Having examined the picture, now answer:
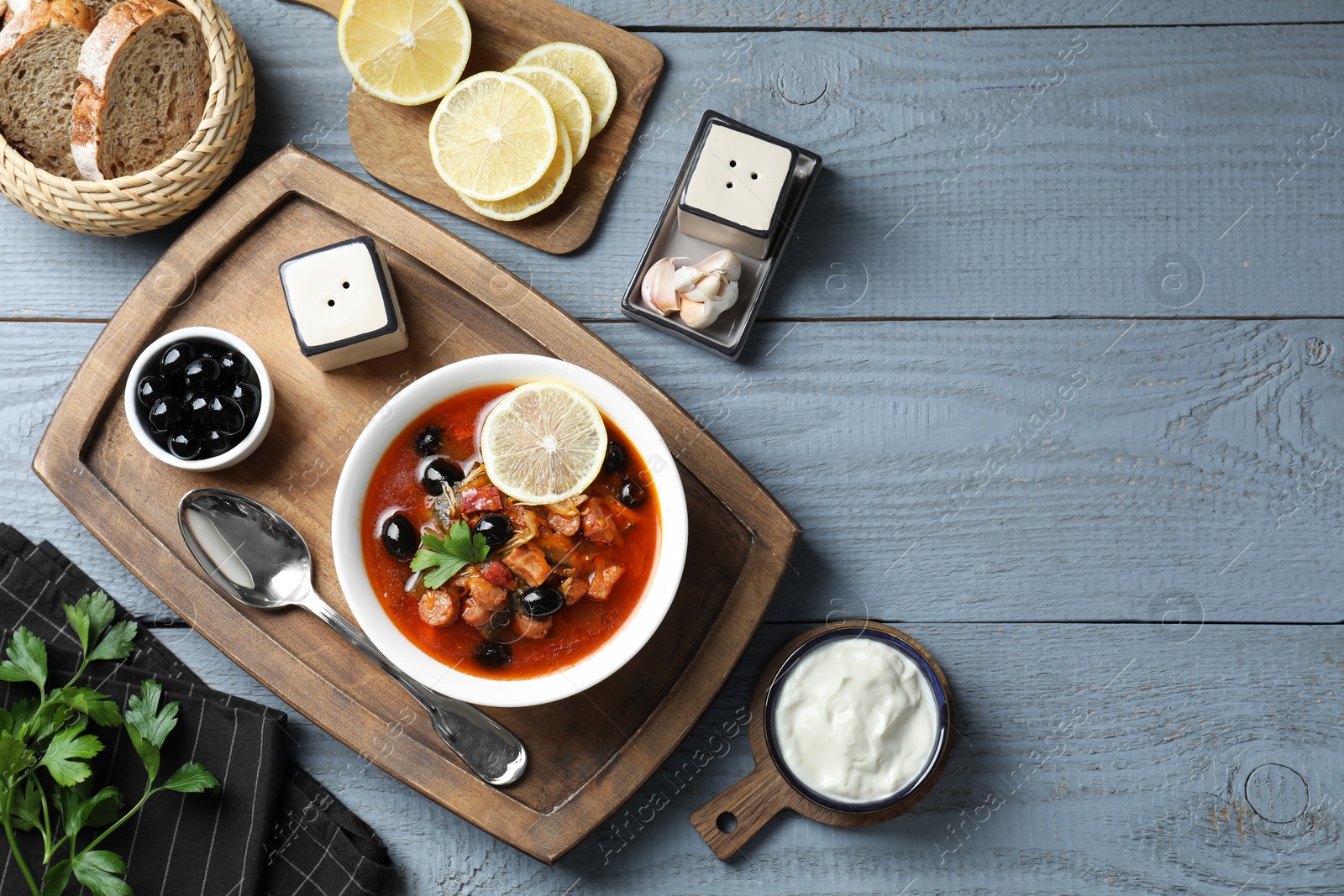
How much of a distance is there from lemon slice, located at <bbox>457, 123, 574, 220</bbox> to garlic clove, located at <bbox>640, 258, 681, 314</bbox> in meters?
0.38

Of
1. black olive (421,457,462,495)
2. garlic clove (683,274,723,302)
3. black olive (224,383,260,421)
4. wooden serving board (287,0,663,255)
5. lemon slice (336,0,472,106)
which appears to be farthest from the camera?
wooden serving board (287,0,663,255)

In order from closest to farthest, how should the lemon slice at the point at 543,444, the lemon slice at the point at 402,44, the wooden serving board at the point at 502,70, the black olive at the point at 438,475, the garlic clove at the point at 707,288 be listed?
the lemon slice at the point at 543,444 → the black olive at the point at 438,475 → the garlic clove at the point at 707,288 → the lemon slice at the point at 402,44 → the wooden serving board at the point at 502,70

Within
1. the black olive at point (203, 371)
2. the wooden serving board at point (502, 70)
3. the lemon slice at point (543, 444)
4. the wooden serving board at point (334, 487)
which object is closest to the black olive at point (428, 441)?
the lemon slice at point (543, 444)

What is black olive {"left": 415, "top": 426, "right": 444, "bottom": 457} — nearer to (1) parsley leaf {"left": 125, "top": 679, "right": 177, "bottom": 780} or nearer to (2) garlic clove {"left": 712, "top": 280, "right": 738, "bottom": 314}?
(2) garlic clove {"left": 712, "top": 280, "right": 738, "bottom": 314}

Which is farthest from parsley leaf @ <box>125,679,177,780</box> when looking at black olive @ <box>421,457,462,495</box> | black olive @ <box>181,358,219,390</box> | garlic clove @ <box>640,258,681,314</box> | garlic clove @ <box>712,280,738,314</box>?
garlic clove @ <box>712,280,738,314</box>

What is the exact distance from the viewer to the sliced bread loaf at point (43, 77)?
8.61ft

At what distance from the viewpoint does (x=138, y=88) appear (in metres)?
2.63

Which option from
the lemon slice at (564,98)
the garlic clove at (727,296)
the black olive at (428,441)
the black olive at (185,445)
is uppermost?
the lemon slice at (564,98)

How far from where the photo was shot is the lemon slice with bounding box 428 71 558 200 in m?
2.65

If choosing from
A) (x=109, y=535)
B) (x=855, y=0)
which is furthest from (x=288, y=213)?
(x=855, y=0)

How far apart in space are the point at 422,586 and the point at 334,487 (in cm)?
44

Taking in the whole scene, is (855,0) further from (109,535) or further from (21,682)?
(21,682)

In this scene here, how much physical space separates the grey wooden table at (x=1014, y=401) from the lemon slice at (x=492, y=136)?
0.65 feet

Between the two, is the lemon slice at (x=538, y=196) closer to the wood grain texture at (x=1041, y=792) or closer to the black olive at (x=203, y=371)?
the black olive at (x=203, y=371)
